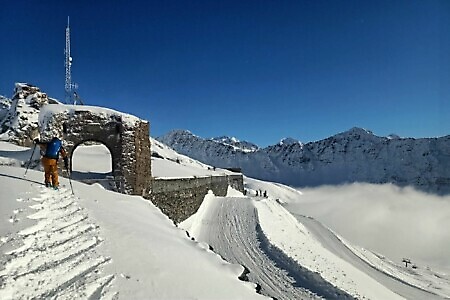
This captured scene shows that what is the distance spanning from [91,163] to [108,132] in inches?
240

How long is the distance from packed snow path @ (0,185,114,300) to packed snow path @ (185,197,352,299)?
5.00 m

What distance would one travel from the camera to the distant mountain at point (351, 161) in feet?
390

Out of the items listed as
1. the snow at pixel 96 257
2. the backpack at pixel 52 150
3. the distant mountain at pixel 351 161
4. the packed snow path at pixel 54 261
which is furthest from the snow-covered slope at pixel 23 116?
the distant mountain at pixel 351 161

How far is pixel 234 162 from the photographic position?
144750 millimetres

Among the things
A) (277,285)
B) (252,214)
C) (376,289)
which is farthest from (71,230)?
(252,214)

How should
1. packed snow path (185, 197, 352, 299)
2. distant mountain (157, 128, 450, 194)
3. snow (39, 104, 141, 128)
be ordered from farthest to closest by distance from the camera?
distant mountain (157, 128, 450, 194) → snow (39, 104, 141, 128) → packed snow path (185, 197, 352, 299)

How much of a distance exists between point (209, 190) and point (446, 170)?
407 ft

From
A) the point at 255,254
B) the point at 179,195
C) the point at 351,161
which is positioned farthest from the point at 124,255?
the point at 351,161

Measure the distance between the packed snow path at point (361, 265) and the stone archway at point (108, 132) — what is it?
14049 millimetres

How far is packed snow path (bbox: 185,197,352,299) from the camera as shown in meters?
10.8

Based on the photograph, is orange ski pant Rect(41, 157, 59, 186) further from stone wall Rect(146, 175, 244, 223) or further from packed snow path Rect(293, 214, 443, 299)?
packed snow path Rect(293, 214, 443, 299)

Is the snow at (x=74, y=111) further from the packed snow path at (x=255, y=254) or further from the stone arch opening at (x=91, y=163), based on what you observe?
the packed snow path at (x=255, y=254)

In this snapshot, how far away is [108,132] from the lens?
14.4 metres

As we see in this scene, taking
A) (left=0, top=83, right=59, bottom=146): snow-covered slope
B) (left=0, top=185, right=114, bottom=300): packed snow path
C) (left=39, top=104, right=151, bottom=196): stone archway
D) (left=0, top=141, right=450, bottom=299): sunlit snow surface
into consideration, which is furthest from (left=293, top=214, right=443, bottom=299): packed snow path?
(left=0, top=83, right=59, bottom=146): snow-covered slope
